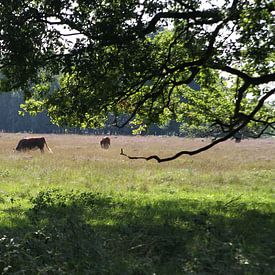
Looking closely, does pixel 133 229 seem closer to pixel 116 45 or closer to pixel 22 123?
pixel 116 45

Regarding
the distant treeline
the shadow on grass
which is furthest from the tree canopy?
the distant treeline

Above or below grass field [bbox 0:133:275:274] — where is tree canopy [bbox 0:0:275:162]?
above

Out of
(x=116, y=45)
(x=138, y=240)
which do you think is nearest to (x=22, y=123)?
(x=116, y=45)

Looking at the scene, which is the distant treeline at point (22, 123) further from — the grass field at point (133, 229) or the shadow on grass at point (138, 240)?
the shadow on grass at point (138, 240)

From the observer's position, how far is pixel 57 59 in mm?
9656

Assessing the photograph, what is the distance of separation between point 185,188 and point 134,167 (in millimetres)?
7247

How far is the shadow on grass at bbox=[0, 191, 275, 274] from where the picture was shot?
618 cm

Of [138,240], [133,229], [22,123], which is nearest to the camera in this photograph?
[138,240]

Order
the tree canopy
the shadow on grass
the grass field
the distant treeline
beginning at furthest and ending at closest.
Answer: the distant treeline → the tree canopy → the grass field → the shadow on grass

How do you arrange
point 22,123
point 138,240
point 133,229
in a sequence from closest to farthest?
point 138,240 < point 133,229 < point 22,123

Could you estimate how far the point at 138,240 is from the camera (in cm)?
770

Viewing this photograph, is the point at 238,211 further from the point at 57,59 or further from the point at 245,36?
the point at 57,59

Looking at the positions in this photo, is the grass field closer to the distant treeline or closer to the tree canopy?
the tree canopy

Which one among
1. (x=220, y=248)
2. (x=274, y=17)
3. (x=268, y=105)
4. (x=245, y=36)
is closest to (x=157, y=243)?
(x=220, y=248)
